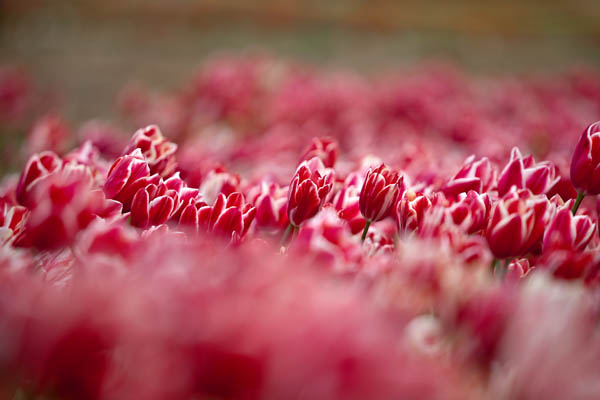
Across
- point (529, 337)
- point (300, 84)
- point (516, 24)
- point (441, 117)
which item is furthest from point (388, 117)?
point (516, 24)

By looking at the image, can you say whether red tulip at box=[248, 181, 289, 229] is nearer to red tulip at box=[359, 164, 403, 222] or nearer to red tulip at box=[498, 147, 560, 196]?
red tulip at box=[359, 164, 403, 222]

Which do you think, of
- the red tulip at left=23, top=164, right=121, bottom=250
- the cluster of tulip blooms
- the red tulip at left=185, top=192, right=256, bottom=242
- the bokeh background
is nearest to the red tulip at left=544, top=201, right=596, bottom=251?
the cluster of tulip blooms

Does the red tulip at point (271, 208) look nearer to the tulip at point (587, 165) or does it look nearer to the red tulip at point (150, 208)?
the red tulip at point (150, 208)

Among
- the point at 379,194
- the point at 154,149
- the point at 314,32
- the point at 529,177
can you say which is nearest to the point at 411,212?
the point at 379,194

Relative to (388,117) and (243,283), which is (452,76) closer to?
(388,117)

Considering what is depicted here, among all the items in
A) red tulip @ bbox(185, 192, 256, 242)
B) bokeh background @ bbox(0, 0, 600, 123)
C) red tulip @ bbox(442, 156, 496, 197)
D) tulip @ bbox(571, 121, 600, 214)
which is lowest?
red tulip @ bbox(185, 192, 256, 242)

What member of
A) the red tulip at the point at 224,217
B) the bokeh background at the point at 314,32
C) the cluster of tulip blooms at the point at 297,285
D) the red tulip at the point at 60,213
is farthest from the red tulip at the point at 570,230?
the bokeh background at the point at 314,32
